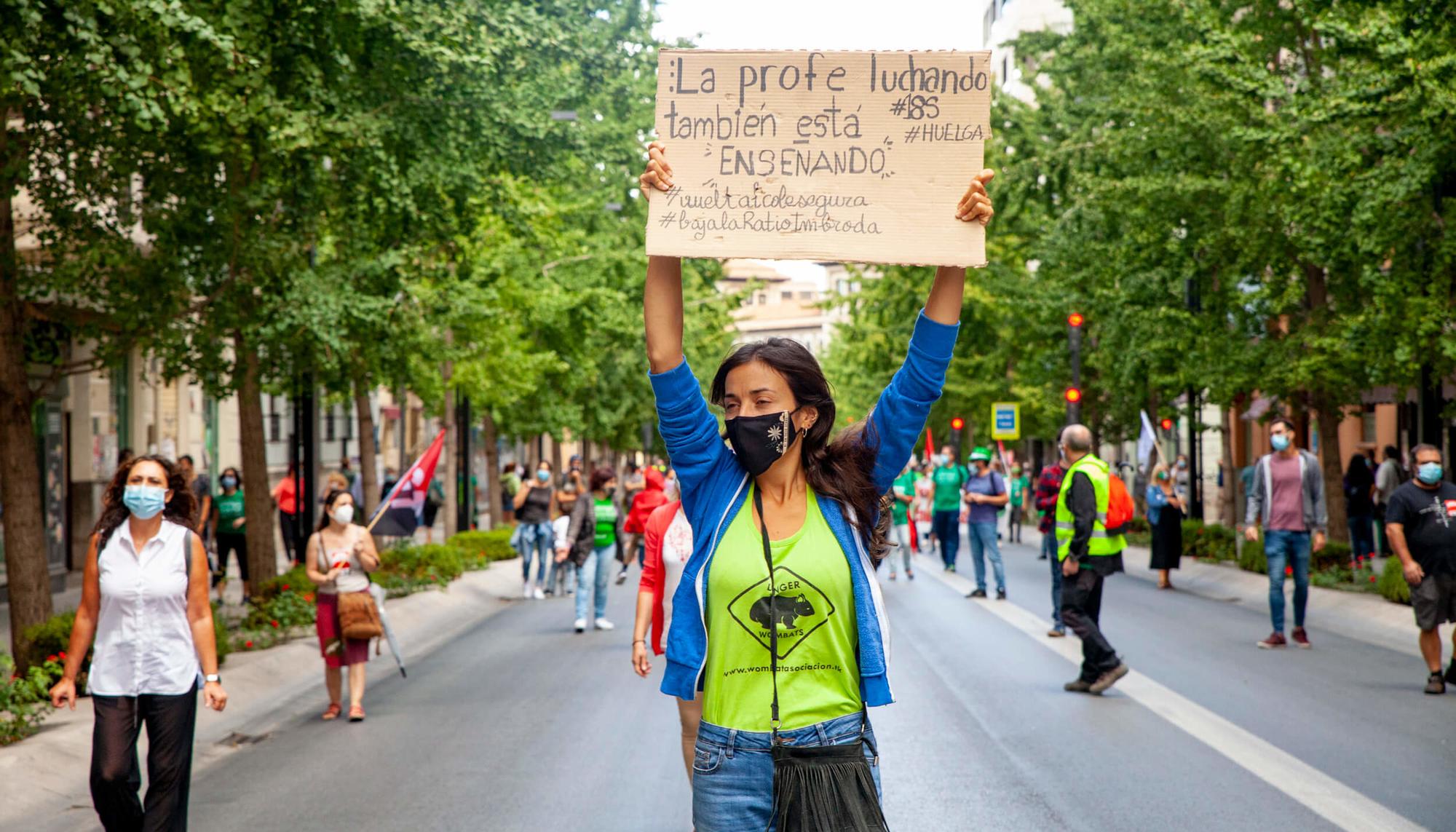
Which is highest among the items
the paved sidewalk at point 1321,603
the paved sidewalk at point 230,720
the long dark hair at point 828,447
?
the long dark hair at point 828,447

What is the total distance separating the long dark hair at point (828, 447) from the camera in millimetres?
3932

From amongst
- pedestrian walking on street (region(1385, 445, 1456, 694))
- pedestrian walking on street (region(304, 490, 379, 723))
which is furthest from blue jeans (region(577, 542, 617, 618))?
pedestrian walking on street (region(1385, 445, 1456, 694))

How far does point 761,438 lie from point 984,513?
667 inches

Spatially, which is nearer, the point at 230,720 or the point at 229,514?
the point at 230,720

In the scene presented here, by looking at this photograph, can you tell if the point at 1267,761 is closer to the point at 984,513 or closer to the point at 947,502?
the point at 984,513

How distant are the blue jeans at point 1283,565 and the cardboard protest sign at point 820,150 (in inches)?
439

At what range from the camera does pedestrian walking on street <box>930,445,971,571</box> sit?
24641mm

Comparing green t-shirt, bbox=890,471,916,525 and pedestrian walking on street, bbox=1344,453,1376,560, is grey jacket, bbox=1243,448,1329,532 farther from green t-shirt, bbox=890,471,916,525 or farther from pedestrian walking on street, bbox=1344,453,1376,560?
pedestrian walking on street, bbox=1344,453,1376,560

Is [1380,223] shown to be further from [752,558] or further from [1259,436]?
[1259,436]

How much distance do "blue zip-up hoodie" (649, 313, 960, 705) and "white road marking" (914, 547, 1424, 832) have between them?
453 centimetres

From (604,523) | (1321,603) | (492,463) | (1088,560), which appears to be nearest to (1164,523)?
(1321,603)

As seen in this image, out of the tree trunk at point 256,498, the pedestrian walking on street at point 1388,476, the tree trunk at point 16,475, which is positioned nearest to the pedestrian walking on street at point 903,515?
the pedestrian walking on street at point 1388,476

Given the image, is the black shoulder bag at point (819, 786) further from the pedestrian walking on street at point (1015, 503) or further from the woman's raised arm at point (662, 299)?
the pedestrian walking on street at point (1015, 503)

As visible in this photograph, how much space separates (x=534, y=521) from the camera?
2309 cm
